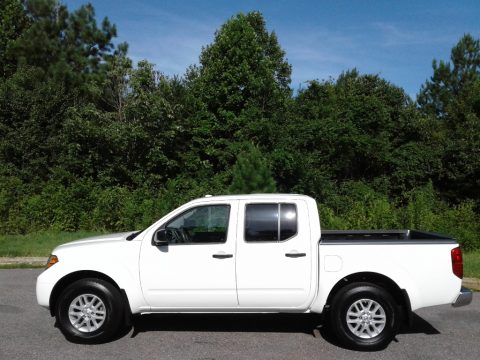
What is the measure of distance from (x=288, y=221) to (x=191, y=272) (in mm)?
1270

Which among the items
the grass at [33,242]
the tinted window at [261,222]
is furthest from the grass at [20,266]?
the tinted window at [261,222]

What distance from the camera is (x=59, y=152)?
24.8 m

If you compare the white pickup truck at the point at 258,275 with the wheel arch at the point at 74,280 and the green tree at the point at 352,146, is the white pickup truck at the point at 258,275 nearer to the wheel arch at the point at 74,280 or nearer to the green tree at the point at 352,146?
the wheel arch at the point at 74,280

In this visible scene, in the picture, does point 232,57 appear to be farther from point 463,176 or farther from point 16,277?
point 16,277

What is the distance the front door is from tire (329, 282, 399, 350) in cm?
121

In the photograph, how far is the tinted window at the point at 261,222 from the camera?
19.9ft

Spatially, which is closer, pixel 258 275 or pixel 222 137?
Answer: pixel 258 275

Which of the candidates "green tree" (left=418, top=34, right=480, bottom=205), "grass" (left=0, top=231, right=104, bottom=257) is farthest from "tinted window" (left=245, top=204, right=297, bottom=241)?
"green tree" (left=418, top=34, right=480, bottom=205)

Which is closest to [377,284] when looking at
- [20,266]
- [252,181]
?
[20,266]

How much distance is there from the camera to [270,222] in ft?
20.0

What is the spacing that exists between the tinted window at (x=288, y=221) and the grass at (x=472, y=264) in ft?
21.0

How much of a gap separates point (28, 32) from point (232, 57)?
13.5 metres

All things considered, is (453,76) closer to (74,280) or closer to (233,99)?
(233,99)

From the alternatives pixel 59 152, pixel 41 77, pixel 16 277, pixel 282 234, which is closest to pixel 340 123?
pixel 59 152
